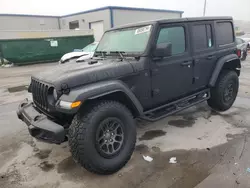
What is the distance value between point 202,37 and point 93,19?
19.2 meters

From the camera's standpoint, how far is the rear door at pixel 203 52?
12.7ft

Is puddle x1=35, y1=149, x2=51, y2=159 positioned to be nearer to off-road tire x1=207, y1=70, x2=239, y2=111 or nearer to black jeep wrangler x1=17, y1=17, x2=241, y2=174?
black jeep wrangler x1=17, y1=17, x2=241, y2=174

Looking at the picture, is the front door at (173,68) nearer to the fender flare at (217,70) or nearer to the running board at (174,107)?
the running board at (174,107)

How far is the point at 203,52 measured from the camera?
3986 millimetres

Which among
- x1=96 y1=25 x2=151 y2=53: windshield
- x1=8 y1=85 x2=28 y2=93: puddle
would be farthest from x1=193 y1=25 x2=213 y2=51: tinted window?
x1=8 y1=85 x2=28 y2=93: puddle

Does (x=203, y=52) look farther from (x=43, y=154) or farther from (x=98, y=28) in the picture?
(x=98, y=28)

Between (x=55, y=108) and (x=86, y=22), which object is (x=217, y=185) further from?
(x=86, y=22)

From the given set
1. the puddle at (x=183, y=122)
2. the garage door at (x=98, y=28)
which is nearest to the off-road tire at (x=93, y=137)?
the puddle at (x=183, y=122)

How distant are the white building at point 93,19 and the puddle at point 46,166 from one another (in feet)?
58.6

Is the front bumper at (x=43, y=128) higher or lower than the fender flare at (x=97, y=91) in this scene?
lower

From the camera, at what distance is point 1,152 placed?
342cm

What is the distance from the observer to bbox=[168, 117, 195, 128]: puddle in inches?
164

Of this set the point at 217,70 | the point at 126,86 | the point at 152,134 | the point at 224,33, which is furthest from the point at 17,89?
the point at 224,33

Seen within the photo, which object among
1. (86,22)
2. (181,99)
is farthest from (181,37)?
(86,22)
